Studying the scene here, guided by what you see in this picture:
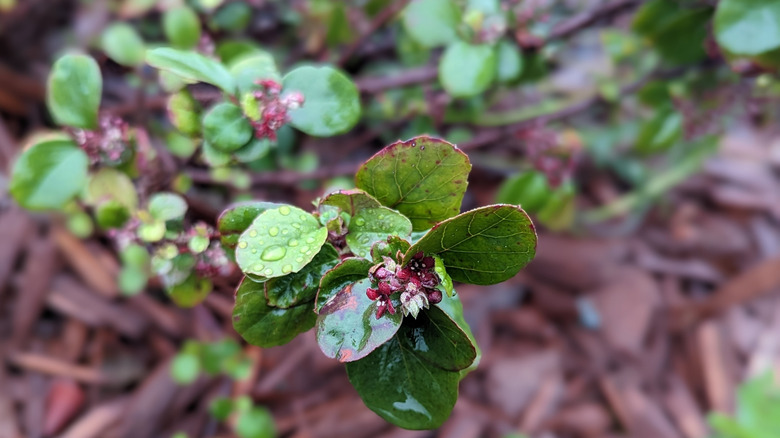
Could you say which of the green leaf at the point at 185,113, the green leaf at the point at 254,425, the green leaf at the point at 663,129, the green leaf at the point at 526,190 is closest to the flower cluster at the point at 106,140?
the green leaf at the point at 185,113

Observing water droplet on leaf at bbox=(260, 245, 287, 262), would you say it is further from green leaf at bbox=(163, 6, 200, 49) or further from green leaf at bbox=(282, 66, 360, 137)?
green leaf at bbox=(163, 6, 200, 49)

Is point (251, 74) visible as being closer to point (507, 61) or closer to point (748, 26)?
point (507, 61)

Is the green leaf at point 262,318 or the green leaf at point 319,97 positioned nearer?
the green leaf at point 262,318

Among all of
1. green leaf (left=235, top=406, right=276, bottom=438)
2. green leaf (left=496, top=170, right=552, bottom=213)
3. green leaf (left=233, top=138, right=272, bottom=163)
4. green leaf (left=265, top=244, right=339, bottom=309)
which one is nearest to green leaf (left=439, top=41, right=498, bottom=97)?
green leaf (left=496, top=170, right=552, bottom=213)

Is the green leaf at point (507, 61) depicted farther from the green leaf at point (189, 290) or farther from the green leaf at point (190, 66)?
the green leaf at point (189, 290)

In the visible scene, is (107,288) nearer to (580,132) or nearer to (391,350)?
(391,350)

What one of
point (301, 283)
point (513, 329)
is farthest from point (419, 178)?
point (513, 329)
